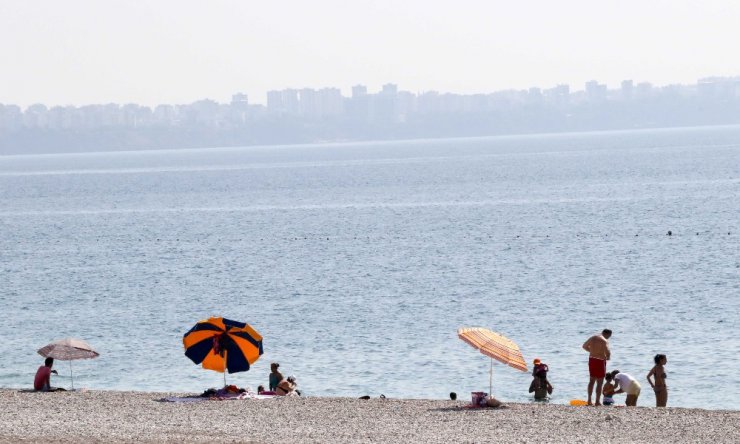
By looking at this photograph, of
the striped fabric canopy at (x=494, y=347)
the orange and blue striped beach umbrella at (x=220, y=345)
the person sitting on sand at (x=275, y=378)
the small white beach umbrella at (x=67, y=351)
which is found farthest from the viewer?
the small white beach umbrella at (x=67, y=351)

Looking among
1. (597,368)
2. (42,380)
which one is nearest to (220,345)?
(42,380)

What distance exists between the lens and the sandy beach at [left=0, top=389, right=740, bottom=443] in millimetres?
21344

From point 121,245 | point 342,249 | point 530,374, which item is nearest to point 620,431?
point 530,374

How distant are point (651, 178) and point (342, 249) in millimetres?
83843

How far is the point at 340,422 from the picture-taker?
75.5 feet

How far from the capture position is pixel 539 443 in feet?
68.1

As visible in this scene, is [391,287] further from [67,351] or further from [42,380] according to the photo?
[42,380]

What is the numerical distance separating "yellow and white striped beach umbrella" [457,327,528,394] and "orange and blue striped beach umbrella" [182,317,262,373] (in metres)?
4.59

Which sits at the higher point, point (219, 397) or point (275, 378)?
point (219, 397)

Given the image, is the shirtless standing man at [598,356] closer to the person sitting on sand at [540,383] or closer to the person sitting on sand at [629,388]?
the person sitting on sand at [629,388]

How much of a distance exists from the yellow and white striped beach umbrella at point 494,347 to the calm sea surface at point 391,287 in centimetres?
713

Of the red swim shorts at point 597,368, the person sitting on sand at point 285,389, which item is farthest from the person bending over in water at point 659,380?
the person sitting on sand at point 285,389

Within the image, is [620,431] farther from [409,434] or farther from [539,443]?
[409,434]

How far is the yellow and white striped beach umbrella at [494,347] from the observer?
993 inches
